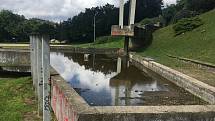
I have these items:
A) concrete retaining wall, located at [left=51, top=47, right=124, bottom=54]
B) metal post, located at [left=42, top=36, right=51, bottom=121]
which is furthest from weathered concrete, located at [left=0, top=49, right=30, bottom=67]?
metal post, located at [left=42, top=36, right=51, bottom=121]

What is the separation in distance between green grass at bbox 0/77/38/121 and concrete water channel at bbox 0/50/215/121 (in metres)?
1.14

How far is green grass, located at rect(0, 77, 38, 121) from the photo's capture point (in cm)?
1089

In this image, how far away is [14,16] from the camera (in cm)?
9931

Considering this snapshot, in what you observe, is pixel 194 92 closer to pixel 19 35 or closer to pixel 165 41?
pixel 165 41

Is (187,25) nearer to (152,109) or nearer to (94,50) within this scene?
(94,50)

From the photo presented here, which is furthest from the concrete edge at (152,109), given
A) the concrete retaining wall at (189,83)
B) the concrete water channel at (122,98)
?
A: the concrete retaining wall at (189,83)

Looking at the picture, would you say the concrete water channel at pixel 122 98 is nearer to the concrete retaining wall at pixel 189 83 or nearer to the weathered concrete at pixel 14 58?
the weathered concrete at pixel 14 58

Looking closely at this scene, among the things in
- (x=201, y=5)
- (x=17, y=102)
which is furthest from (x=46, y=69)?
(x=201, y=5)

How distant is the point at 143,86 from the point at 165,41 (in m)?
21.7

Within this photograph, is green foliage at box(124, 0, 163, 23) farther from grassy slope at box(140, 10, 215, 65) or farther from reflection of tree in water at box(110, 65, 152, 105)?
reflection of tree in water at box(110, 65, 152, 105)

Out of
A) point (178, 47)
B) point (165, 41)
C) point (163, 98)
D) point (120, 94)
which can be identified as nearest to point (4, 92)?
point (120, 94)

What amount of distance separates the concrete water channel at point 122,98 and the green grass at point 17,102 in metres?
1.14

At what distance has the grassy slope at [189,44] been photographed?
27200 millimetres

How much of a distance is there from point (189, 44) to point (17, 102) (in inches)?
869
